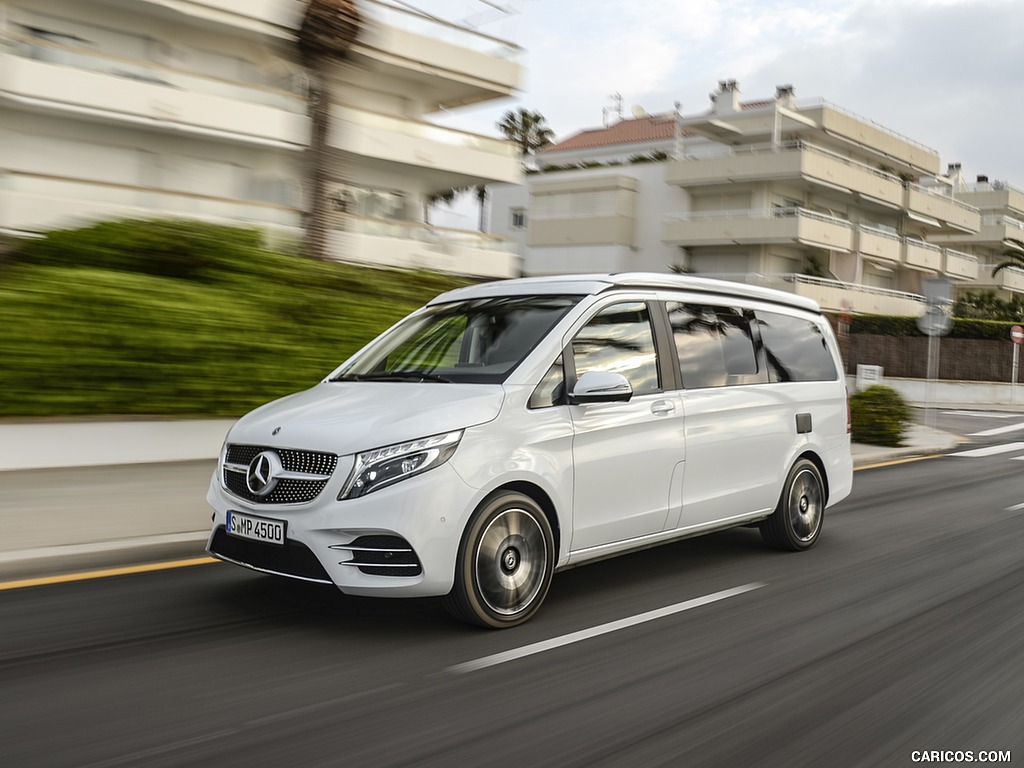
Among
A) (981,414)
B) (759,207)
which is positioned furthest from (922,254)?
(981,414)

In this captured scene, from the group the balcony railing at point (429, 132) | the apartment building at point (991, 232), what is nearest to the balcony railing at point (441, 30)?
the balcony railing at point (429, 132)

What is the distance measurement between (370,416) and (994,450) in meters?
15.6

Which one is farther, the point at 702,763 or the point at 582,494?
the point at 582,494

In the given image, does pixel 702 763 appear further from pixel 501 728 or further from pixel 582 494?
pixel 582 494

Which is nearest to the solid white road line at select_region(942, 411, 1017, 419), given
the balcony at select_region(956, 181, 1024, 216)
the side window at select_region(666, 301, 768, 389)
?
the side window at select_region(666, 301, 768, 389)

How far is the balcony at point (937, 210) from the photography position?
54188 mm

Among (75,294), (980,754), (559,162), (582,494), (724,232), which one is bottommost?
(980,754)

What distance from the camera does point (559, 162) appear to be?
62.4 meters

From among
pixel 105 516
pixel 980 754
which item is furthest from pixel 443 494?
pixel 105 516

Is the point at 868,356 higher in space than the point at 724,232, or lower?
lower

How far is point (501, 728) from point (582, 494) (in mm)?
1897

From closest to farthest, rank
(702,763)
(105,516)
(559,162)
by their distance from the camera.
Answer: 1. (702,763)
2. (105,516)
3. (559,162)

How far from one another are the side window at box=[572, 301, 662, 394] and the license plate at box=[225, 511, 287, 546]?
1910 millimetres

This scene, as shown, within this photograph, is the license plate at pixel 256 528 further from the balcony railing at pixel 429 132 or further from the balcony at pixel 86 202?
the balcony railing at pixel 429 132
